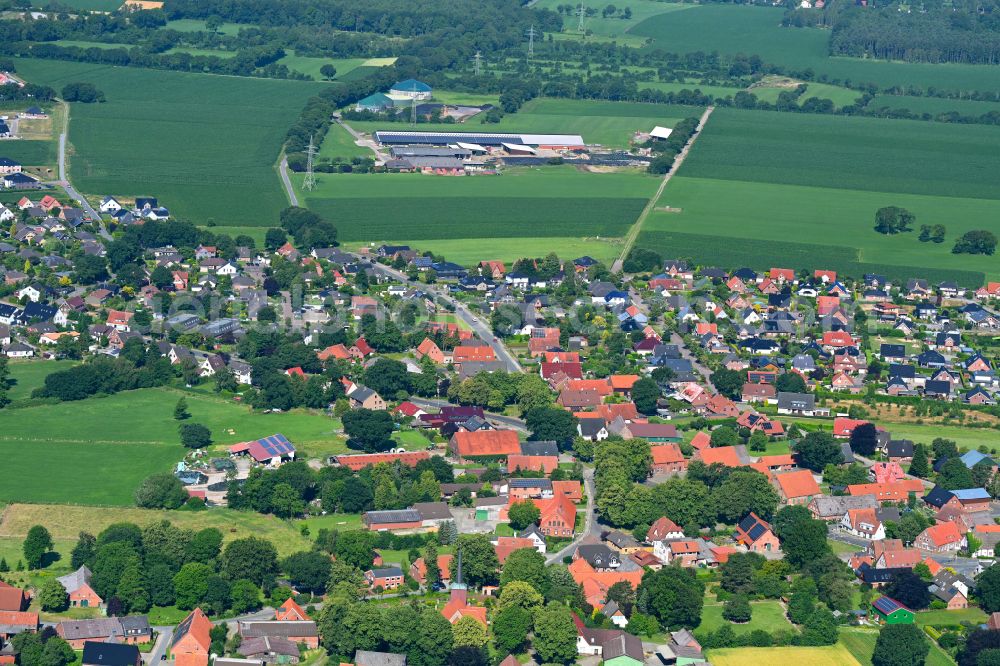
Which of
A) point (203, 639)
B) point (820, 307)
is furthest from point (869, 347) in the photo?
point (203, 639)

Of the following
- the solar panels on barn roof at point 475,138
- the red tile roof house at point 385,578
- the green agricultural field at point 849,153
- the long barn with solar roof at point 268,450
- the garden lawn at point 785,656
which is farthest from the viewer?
the solar panels on barn roof at point 475,138

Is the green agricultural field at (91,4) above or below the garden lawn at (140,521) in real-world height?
above

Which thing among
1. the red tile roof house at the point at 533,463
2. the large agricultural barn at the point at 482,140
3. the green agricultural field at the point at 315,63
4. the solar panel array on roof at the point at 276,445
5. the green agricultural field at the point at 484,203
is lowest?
the red tile roof house at the point at 533,463

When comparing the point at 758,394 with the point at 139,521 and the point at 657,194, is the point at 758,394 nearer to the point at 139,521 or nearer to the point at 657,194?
the point at 139,521

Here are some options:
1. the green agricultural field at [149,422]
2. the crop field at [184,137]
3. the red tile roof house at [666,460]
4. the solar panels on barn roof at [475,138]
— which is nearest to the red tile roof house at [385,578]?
the green agricultural field at [149,422]

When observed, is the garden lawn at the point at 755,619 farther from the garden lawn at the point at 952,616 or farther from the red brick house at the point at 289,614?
the red brick house at the point at 289,614

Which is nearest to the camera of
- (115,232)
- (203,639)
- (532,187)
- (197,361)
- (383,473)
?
(203,639)

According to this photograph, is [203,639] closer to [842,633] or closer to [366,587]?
[366,587]
